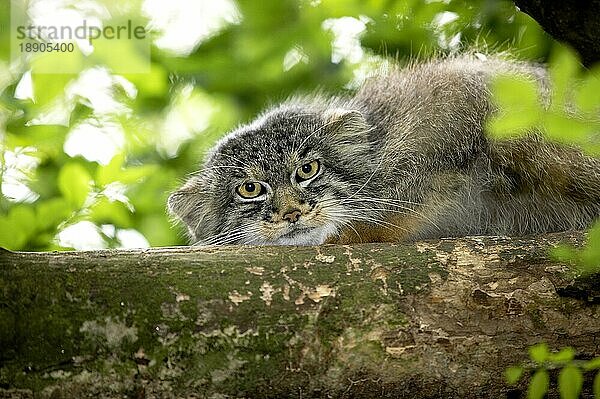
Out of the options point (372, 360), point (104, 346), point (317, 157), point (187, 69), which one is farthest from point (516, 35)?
point (104, 346)

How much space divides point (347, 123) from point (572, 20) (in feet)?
4.78

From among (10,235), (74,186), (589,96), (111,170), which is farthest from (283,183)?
(589,96)

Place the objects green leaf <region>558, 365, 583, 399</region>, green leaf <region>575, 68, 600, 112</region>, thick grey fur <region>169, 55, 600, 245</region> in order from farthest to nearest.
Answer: thick grey fur <region>169, 55, 600, 245</region> → green leaf <region>558, 365, 583, 399</region> → green leaf <region>575, 68, 600, 112</region>

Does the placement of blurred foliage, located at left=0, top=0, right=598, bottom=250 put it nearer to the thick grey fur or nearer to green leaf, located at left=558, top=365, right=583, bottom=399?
the thick grey fur

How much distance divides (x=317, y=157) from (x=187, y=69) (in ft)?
4.35

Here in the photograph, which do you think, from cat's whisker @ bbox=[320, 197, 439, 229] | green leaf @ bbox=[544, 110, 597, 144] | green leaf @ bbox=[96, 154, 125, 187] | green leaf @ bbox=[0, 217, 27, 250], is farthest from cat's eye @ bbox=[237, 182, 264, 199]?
green leaf @ bbox=[544, 110, 597, 144]

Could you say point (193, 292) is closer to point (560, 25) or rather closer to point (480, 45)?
point (560, 25)

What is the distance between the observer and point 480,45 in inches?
171

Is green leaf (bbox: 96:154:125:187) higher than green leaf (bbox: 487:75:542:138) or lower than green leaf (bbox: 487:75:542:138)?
lower

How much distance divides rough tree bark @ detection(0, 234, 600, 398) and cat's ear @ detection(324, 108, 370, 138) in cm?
118

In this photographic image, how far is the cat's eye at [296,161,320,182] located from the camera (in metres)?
3.82

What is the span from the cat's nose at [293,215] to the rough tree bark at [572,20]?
145cm

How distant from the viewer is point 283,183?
3799mm

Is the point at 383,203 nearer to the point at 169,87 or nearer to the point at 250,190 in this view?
the point at 250,190
